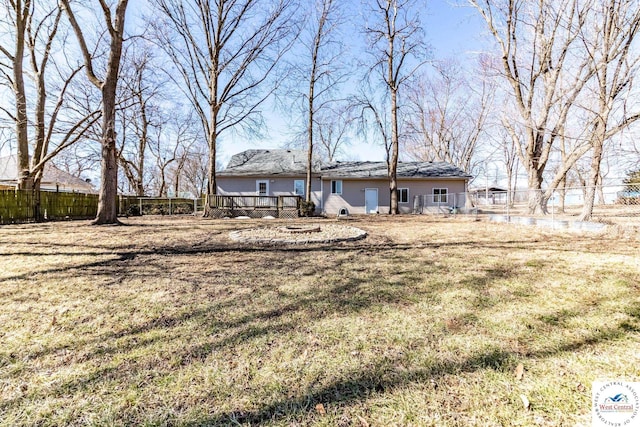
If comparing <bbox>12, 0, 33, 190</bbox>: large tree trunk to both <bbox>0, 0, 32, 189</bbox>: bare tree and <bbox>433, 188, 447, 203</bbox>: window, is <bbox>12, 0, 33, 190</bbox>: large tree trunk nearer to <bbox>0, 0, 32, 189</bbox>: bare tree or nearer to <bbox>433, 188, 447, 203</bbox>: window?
<bbox>0, 0, 32, 189</bbox>: bare tree

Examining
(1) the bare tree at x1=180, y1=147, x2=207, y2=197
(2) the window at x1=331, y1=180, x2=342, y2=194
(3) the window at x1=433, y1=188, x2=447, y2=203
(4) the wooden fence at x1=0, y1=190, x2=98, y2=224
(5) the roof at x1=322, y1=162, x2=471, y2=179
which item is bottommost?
(4) the wooden fence at x1=0, y1=190, x2=98, y2=224

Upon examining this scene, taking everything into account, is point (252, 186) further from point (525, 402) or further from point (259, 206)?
point (525, 402)

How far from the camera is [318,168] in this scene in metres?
21.3

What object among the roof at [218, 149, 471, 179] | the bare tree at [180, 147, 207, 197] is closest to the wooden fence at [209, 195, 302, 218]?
the roof at [218, 149, 471, 179]

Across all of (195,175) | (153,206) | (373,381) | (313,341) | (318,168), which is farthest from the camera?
(195,175)

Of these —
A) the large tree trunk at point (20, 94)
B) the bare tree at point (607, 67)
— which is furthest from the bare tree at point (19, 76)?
the bare tree at point (607, 67)

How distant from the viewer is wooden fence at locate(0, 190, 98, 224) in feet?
34.7

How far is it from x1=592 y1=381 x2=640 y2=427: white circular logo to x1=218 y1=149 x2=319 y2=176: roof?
19.2 m

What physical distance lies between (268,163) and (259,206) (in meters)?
6.01

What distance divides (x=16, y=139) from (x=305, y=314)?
1597 cm

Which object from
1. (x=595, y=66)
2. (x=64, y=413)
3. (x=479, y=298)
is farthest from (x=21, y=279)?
(x=595, y=66)

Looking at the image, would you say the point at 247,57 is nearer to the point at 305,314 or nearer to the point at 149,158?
the point at 305,314

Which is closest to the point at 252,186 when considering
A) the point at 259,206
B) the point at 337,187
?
the point at 259,206

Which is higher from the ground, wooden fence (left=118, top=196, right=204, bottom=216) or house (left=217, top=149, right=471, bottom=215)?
house (left=217, top=149, right=471, bottom=215)
